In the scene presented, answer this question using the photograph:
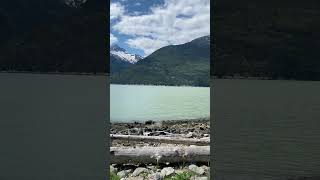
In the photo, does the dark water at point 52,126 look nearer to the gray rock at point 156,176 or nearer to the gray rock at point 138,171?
the gray rock at point 156,176

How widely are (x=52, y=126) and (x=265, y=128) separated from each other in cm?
310

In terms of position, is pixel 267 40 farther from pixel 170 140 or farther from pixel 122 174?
pixel 170 140

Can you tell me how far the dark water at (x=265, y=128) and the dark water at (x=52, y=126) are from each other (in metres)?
1.74

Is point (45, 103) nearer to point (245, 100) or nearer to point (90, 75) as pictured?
point (90, 75)

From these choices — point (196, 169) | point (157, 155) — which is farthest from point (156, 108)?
point (196, 169)

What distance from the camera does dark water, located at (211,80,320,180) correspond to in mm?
6957

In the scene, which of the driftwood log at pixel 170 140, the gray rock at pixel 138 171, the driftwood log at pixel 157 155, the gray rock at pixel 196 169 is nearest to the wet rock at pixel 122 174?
the gray rock at pixel 138 171

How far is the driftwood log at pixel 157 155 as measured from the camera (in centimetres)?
983

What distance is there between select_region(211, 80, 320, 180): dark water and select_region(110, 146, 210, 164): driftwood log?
2.95 metres

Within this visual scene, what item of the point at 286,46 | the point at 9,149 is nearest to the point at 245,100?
the point at 286,46

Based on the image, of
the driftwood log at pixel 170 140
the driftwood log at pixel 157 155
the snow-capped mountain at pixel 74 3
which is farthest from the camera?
the driftwood log at pixel 170 140

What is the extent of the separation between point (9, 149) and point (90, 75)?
59.1 inches

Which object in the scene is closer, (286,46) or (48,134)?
(48,134)

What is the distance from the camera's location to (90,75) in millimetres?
6707
